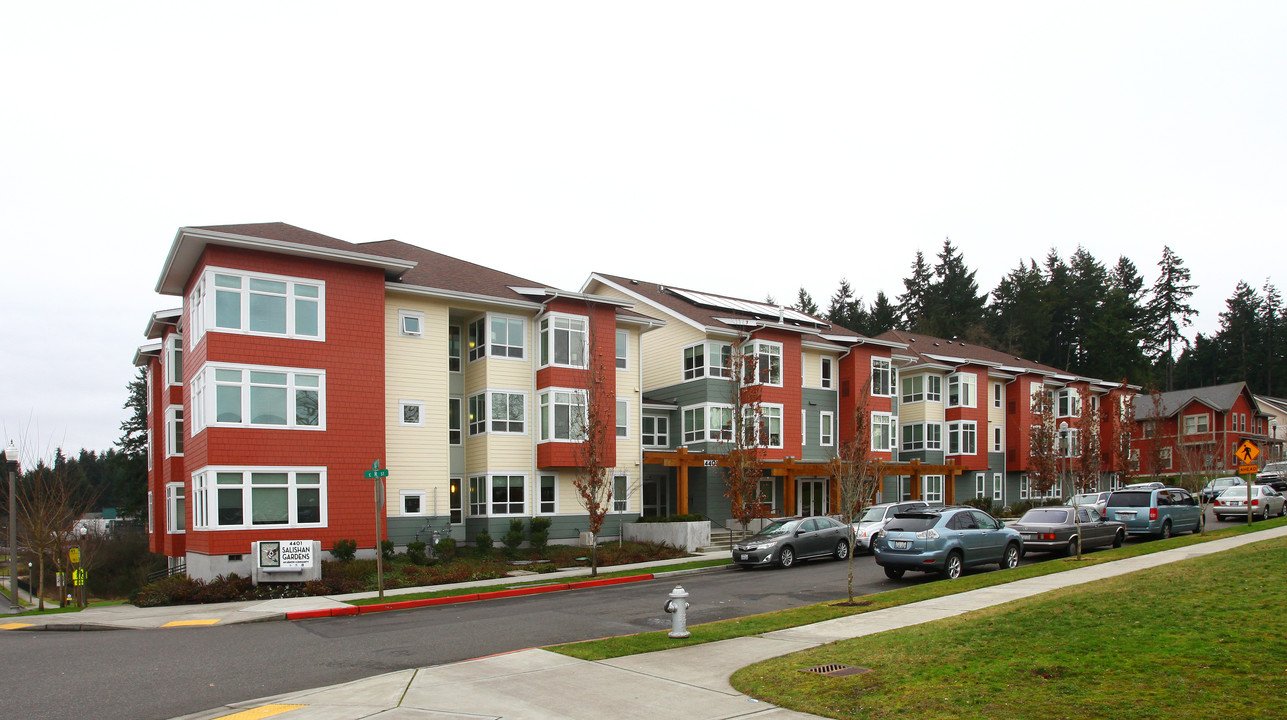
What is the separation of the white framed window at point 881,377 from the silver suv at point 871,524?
15570 mm

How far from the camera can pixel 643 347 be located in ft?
138

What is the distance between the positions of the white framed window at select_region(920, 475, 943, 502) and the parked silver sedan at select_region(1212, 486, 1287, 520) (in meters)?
13.9

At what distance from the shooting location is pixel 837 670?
31.8 ft

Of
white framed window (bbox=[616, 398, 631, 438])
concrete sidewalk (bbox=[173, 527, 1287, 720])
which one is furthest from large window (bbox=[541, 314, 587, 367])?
concrete sidewalk (bbox=[173, 527, 1287, 720])

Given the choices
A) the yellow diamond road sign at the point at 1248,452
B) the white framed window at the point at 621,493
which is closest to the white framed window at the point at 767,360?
the white framed window at the point at 621,493

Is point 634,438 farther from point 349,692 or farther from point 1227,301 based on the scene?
point 1227,301

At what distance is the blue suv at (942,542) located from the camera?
63.2ft

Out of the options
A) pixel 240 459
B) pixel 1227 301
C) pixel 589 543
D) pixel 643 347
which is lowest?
pixel 589 543

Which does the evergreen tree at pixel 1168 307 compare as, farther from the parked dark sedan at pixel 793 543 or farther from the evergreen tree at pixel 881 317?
the parked dark sedan at pixel 793 543

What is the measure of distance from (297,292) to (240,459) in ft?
16.5

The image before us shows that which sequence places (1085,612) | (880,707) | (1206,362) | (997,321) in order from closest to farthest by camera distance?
(880,707) < (1085,612) < (997,321) < (1206,362)

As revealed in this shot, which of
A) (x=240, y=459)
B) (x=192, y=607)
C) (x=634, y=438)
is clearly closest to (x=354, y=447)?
(x=240, y=459)

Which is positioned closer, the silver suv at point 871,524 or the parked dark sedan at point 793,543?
the parked dark sedan at point 793,543

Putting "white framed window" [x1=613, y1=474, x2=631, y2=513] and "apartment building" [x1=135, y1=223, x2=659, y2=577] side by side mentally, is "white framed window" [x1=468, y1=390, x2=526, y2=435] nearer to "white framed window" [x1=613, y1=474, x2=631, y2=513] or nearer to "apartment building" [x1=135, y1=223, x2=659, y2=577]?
"apartment building" [x1=135, y1=223, x2=659, y2=577]
